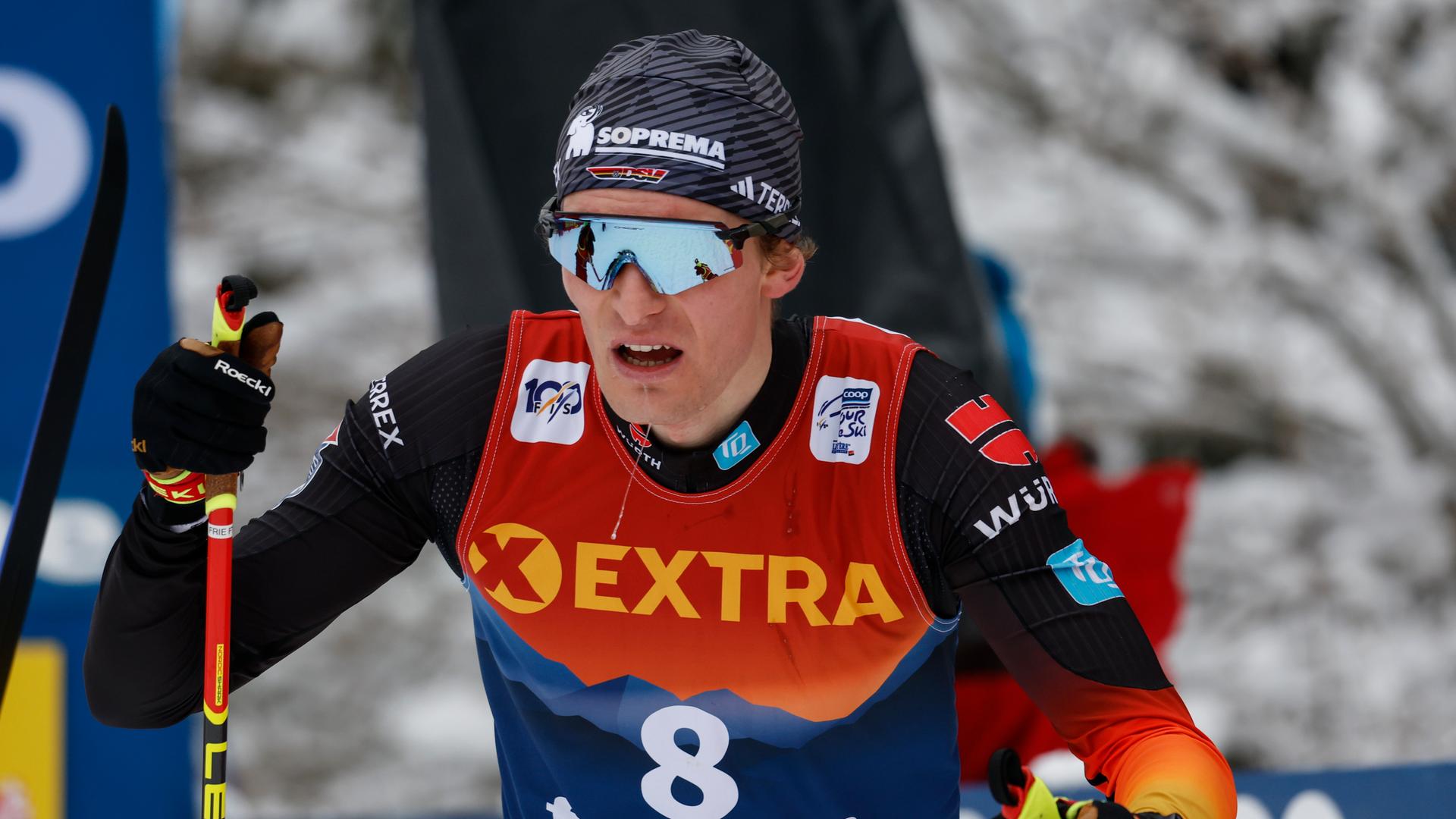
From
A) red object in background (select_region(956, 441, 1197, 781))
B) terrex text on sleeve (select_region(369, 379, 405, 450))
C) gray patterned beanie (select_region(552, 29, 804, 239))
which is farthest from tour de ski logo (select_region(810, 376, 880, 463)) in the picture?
red object in background (select_region(956, 441, 1197, 781))

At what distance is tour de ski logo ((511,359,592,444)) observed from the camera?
234 cm

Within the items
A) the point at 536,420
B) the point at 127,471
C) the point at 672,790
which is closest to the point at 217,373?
the point at 536,420

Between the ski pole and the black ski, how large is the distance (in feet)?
1.05

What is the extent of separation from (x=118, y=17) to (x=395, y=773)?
441 centimetres

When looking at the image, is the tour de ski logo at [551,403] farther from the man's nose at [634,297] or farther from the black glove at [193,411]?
the black glove at [193,411]

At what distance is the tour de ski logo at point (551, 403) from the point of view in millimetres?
2342

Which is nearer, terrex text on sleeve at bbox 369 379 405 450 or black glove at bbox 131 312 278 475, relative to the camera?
black glove at bbox 131 312 278 475

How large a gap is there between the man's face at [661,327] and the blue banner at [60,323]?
2035 millimetres

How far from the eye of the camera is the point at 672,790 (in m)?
2.32

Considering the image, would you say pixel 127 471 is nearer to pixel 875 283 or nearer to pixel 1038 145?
pixel 875 283

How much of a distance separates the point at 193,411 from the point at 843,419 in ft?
2.98

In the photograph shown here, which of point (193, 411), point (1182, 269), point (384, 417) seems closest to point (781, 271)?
point (384, 417)

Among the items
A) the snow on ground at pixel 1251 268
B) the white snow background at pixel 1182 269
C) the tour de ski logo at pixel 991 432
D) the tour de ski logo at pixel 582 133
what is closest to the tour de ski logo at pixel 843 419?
the tour de ski logo at pixel 991 432

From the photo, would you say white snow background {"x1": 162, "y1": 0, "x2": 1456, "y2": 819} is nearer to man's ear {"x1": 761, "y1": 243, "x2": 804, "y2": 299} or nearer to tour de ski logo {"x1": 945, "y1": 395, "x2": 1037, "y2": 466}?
man's ear {"x1": 761, "y1": 243, "x2": 804, "y2": 299}
